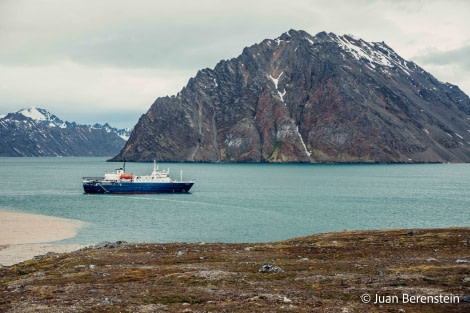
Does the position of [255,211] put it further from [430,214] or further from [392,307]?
[392,307]

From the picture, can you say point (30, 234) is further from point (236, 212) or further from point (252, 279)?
point (252, 279)

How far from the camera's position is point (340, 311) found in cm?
2398

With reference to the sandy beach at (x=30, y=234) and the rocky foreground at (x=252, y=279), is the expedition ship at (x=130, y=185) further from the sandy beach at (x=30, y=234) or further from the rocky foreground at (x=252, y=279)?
the rocky foreground at (x=252, y=279)

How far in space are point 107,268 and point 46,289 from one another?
9122 millimetres

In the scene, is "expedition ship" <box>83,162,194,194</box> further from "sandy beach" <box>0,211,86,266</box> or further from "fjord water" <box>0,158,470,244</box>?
"sandy beach" <box>0,211,86,266</box>

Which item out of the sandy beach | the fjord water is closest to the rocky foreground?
the sandy beach

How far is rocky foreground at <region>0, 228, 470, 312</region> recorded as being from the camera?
1022 inches

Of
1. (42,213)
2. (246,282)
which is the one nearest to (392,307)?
(246,282)

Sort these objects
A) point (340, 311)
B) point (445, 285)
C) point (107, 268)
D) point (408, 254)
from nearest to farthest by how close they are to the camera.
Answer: point (340, 311) → point (445, 285) → point (107, 268) → point (408, 254)

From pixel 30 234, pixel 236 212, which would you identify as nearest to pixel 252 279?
pixel 30 234

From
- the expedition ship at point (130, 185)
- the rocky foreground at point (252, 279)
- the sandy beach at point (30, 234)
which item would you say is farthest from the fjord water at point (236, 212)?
the rocky foreground at point (252, 279)

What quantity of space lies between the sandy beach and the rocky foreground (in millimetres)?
16945

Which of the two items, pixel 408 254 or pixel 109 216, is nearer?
pixel 408 254

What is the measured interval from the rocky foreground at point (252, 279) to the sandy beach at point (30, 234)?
16945 mm
